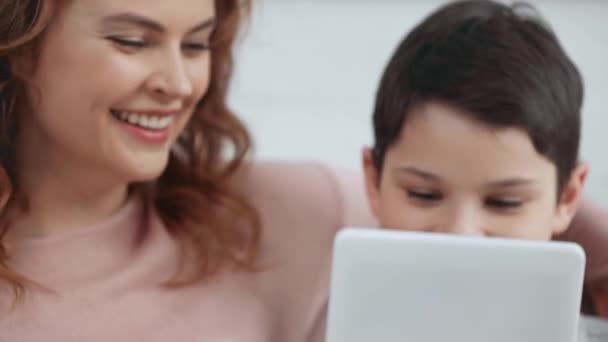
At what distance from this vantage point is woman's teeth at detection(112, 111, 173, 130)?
4.03 ft

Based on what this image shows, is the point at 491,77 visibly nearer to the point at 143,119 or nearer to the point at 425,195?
the point at 425,195

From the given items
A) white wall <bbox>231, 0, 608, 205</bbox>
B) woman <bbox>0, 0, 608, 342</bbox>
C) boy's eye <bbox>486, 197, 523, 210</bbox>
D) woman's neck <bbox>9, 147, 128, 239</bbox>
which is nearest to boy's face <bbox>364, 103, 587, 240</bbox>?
boy's eye <bbox>486, 197, 523, 210</bbox>

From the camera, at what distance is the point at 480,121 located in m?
1.17

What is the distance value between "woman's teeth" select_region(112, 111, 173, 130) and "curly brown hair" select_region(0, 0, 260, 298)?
12cm

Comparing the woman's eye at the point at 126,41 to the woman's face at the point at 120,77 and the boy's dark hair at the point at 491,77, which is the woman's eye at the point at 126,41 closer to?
the woman's face at the point at 120,77

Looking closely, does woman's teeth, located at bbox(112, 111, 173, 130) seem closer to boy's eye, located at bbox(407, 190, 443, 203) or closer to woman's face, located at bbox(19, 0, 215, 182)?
woman's face, located at bbox(19, 0, 215, 182)

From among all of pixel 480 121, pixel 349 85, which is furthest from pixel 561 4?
pixel 480 121

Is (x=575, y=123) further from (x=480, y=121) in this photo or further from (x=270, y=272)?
(x=270, y=272)

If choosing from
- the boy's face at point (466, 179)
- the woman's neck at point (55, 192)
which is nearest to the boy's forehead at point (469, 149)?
the boy's face at point (466, 179)

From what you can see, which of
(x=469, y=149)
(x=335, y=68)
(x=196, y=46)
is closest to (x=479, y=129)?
(x=469, y=149)

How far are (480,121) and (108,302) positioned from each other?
474 mm

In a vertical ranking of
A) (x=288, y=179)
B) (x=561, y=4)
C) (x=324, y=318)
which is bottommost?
(x=324, y=318)

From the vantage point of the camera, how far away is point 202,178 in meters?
1.46

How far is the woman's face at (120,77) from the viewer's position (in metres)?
1.19
